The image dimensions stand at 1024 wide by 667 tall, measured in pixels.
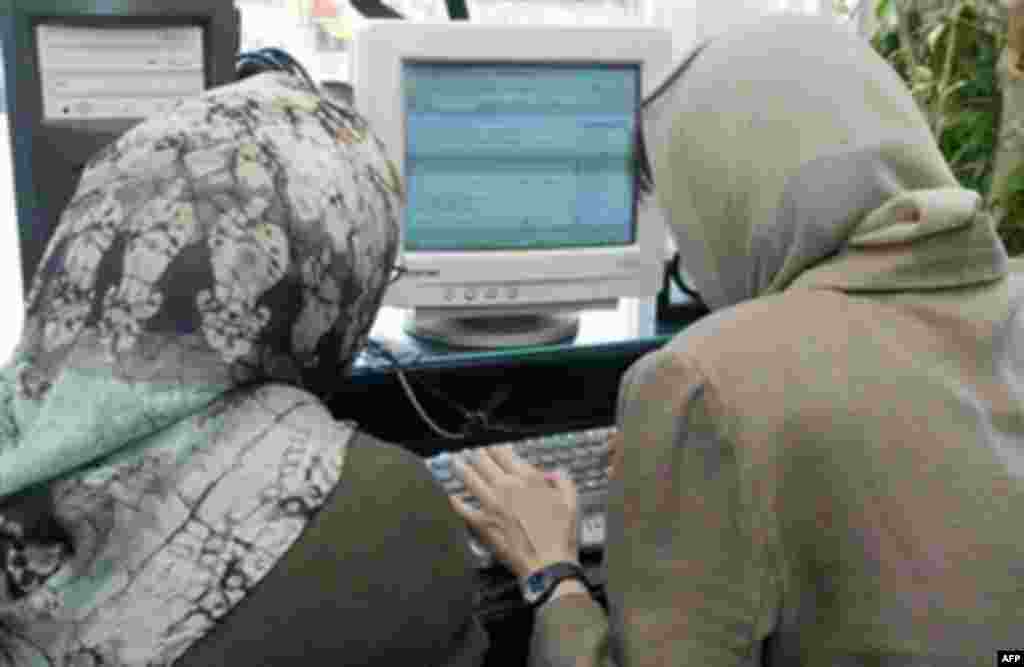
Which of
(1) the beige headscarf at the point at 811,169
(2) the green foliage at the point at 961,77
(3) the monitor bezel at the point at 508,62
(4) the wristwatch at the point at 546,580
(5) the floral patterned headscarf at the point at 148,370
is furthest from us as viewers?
(2) the green foliage at the point at 961,77

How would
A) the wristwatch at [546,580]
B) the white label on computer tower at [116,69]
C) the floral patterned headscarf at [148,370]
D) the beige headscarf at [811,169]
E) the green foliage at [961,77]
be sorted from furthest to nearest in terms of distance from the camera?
1. the green foliage at [961,77]
2. the white label on computer tower at [116,69]
3. the wristwatch at [546,580]
4. the beige headscarf at [811,169]
5. the floral patterned headscarf at [148,370]

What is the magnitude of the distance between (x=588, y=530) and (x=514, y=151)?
508 millimetres

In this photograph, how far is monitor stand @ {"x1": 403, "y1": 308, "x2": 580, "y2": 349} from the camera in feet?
4.51

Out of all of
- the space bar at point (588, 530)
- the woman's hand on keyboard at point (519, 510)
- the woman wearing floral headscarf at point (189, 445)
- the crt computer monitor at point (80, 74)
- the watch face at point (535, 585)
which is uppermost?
the crt computer monitor at point (80, 74)

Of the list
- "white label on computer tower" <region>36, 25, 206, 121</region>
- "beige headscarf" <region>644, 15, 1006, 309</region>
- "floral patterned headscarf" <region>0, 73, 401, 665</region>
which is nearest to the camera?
"floral patterned headscarf" <region>0, 73, 401, 665</region>

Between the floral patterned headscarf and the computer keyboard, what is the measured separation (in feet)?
1.48

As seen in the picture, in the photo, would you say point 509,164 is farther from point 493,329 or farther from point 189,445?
point 189,445

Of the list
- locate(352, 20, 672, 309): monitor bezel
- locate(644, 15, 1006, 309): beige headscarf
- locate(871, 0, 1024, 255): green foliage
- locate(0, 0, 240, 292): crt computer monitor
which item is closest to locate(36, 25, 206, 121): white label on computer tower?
locate(0, 0, 240, 292): crt computer monitor

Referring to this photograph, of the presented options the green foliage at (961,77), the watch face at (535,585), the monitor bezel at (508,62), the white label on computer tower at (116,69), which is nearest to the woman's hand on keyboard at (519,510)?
the watch face at (535,585)

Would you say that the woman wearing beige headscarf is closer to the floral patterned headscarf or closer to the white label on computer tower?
the floral patterned headscarf

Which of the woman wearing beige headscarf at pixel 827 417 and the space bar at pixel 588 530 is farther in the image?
the space bar at pixel 588 530

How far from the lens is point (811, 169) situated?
82cm

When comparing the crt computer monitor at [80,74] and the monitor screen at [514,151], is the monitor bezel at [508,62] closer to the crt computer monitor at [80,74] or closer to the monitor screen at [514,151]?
the monitor screen at [514,151]

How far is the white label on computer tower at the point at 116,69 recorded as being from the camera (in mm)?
1085
